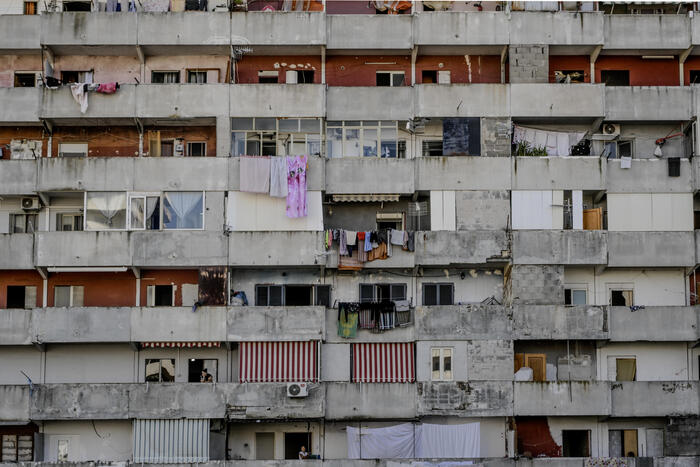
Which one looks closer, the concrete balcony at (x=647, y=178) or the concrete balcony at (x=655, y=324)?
the concrete balcony at (x=655, y=324)

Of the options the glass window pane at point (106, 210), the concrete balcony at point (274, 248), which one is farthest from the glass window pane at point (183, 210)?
the glass window pane at point (106, 210)

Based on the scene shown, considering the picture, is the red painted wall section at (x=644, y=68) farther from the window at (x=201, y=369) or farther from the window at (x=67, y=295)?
the window at (x=67, y=295)

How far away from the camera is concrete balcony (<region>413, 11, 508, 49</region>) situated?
4769 cm

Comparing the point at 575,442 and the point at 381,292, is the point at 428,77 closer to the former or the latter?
the point at 381,292

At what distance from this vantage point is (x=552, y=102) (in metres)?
47.5

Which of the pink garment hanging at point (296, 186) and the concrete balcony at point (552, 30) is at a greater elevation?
the concrete balcony at point (552, 30)

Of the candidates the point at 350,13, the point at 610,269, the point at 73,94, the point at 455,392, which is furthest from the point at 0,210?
the point at 610,269

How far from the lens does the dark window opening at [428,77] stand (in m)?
48.9

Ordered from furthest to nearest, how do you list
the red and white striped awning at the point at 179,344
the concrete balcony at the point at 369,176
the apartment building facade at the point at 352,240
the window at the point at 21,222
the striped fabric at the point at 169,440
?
the window at the point at 21,222 → the concrete balcony at the point at 369,176 → the red and white striped awning at the point at 179,344 → the apartment building facade at the point at 352,240 → the striped fabric at the point at 169,440

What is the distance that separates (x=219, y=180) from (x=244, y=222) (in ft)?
5.70

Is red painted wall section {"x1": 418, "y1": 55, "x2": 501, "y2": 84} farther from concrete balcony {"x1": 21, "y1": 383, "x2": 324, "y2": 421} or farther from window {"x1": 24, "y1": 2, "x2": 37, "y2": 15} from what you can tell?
window {"x1": 24, "y1": 2, "x2": 37, "y2": 15}

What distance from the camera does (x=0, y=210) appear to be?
48438 millimetres

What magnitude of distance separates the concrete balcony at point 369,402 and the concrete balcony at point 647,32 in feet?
48.0

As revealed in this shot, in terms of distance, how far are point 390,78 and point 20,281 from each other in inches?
602
